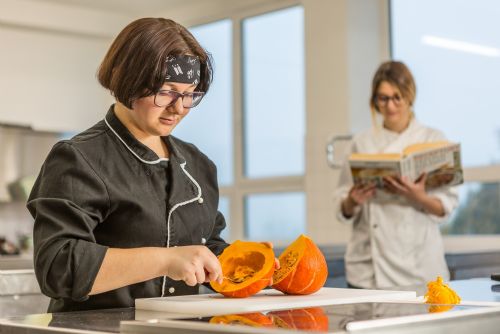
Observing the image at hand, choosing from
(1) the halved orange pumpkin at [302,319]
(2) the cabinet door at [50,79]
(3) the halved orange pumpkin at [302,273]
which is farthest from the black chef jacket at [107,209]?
(2) the cabinet door at [50,79]

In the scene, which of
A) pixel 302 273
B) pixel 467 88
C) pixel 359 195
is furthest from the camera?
pixel 467 88

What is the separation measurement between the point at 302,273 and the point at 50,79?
5386 millimetres

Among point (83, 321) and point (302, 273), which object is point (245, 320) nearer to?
point (83, 321)

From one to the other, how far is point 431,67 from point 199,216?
3418mm

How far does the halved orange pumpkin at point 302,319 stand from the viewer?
0.96m

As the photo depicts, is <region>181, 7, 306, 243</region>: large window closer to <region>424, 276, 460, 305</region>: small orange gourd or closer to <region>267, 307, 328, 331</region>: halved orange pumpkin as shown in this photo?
<region>424, 276, 460, 305</region>: small orange gourd

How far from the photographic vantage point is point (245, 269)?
149 cm

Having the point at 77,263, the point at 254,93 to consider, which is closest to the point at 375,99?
the point at 77,263

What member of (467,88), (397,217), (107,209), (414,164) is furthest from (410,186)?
(107,209)

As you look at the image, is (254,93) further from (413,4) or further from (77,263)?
(77,263)

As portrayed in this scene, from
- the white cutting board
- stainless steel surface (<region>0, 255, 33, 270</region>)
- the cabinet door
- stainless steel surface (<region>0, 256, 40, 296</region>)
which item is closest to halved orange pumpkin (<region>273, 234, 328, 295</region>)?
the white cutting board

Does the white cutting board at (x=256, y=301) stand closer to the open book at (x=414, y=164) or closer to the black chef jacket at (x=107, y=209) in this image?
the black chef jacket at (x=107, y=209)

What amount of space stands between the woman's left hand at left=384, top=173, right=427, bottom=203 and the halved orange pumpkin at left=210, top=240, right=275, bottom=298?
1.69 metres

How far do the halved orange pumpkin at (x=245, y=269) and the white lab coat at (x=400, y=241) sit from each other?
1.78 meters
